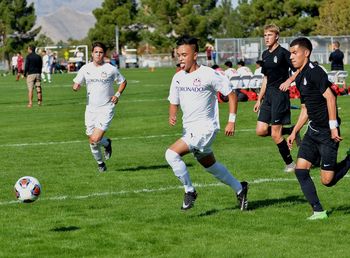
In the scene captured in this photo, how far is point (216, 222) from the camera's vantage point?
32.4ft

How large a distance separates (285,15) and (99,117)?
8988 cm

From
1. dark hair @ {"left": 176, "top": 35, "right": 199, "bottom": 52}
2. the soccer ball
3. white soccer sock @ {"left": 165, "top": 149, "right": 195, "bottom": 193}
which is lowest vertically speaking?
the soccer ball

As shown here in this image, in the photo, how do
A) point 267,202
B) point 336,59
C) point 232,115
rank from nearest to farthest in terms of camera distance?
point 232,115
point 267,202
point 336,59

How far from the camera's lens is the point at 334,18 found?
93.9 meters

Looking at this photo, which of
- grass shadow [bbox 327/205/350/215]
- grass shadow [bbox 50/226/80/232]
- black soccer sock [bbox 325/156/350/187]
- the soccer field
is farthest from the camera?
grass shadow [bbox 327/205/350/215]

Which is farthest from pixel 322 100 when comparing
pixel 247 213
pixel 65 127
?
pixel 65 127

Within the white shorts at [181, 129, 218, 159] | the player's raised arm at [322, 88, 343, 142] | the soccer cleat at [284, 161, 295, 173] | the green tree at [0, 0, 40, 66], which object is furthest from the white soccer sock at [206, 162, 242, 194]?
the green tree at [0, 0, 40, 66]

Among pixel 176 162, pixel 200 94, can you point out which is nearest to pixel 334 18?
pixel 200 94

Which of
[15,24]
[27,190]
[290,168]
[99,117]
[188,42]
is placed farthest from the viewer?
[15,24]

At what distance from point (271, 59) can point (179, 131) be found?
7.53 meters

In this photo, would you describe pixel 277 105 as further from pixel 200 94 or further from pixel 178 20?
pixel 178 20

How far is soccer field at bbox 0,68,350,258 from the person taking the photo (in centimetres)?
866

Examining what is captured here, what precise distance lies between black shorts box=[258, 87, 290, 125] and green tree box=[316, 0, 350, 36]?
8028cm

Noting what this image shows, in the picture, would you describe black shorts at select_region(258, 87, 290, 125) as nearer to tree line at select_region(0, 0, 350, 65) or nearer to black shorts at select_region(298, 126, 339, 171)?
black shorts at select_region(298, 126, 339, 171)
